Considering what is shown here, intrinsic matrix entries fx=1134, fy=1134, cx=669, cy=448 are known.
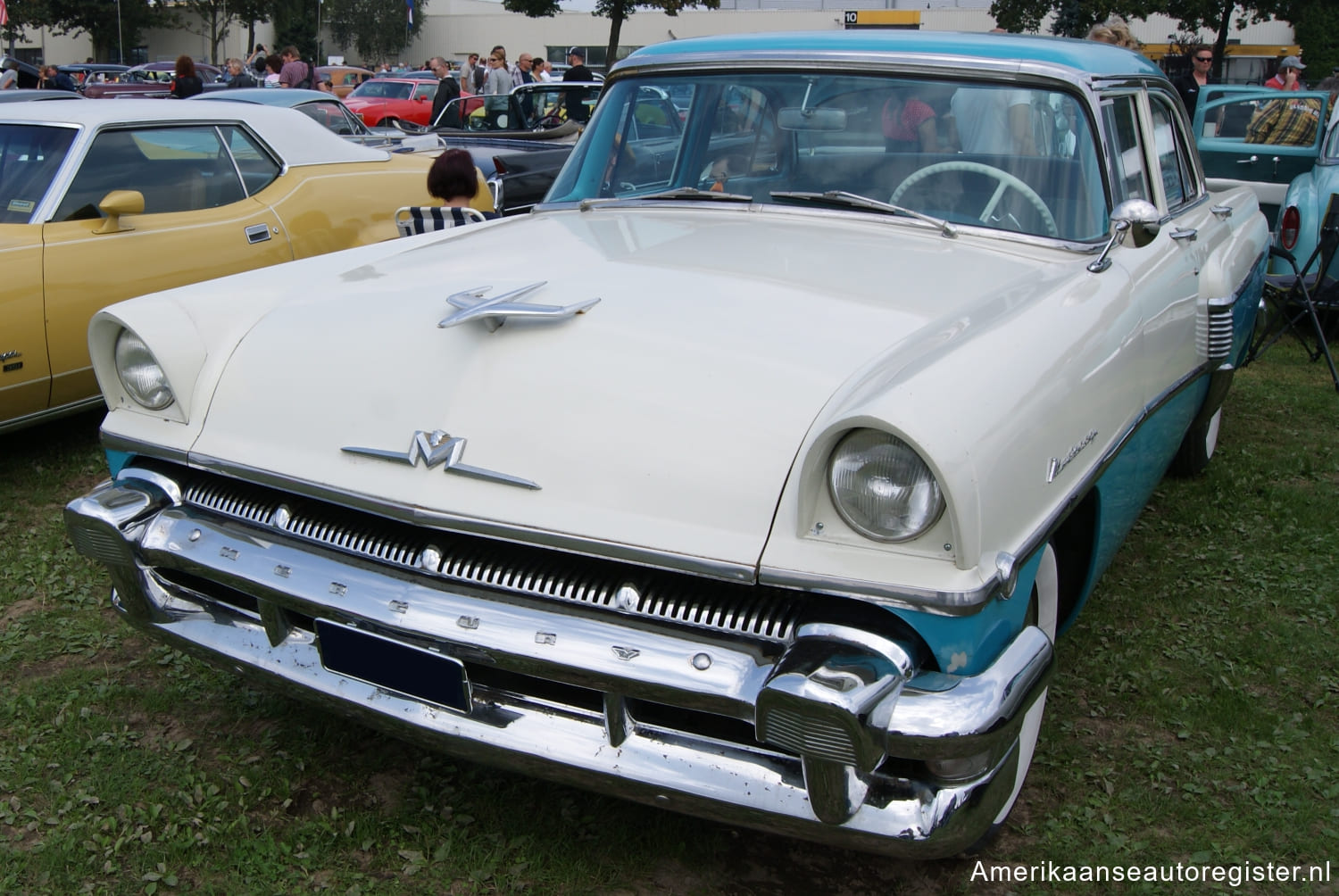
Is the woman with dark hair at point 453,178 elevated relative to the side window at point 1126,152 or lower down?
lower down

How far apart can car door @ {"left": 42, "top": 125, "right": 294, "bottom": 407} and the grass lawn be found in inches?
48.0

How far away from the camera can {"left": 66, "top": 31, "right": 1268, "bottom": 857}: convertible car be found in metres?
1.84

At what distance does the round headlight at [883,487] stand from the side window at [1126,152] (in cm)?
154

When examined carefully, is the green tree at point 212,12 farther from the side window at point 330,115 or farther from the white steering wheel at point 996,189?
the white steering wheel at point 996,189

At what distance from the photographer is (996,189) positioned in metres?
2.96

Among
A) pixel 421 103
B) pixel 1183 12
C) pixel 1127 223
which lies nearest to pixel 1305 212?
pixel 1127 223

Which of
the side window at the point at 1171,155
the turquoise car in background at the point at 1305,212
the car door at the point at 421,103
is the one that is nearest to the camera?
the side window at the point at 1171,155

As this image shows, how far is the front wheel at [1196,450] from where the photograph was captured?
4.25 metres

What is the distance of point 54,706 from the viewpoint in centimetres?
287

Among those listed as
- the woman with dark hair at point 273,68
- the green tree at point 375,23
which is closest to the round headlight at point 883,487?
the woman with dark hair at point 273,68

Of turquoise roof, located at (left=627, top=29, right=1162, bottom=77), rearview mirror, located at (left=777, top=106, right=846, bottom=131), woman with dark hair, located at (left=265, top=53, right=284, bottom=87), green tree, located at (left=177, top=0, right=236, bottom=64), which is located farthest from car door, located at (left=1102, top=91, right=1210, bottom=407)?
green tree, located at (left=177, top=0, right=236, bottom=64)

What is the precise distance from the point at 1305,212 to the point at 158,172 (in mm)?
6052

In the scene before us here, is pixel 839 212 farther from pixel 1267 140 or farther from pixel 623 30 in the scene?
pixel 623 30

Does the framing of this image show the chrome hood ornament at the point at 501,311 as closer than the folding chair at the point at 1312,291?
Yes
